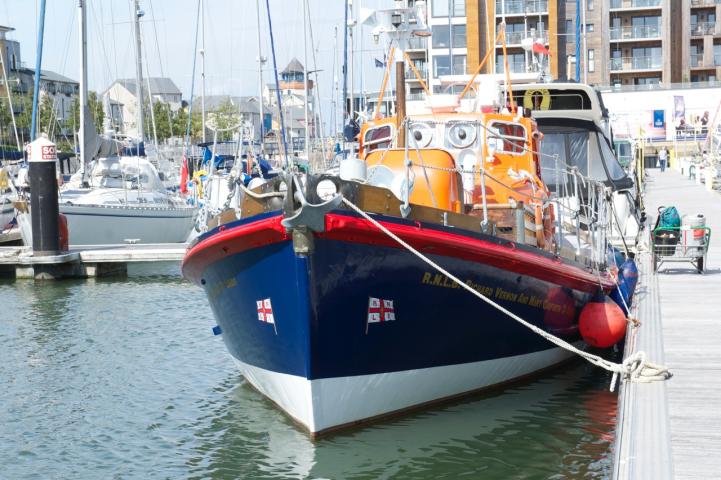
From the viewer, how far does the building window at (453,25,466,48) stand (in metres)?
62.9

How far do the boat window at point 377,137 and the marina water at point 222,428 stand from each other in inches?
136

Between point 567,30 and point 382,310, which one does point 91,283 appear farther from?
point 567,30

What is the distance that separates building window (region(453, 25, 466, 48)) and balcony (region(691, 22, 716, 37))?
59.0 ft

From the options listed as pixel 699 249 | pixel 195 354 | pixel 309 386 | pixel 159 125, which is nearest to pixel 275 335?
pixel 309 386

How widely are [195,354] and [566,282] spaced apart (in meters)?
5.89

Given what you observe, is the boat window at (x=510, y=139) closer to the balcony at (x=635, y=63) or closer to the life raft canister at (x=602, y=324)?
the life raft canister at (x=602, y=324)

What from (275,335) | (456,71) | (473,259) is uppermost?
(456,71)

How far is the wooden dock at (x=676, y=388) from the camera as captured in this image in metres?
6.94

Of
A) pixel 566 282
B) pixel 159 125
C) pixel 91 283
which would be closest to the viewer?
pixel 566 282

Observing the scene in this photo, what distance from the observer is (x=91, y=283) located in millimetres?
22500

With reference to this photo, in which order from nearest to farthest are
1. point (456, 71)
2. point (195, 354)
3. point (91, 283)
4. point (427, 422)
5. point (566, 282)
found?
point (427, 422), point (566, 282), point (195, 354), point (91, 283), point (456, 71)

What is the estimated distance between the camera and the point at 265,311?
9.64 meters

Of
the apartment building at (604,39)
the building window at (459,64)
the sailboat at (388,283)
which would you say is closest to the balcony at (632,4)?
the apartment building at (604,39)

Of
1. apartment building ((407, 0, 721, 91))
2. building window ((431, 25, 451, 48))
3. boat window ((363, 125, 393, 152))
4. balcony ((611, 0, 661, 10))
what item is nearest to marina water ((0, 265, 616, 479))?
boat window ((363, 125, 393, 152))
